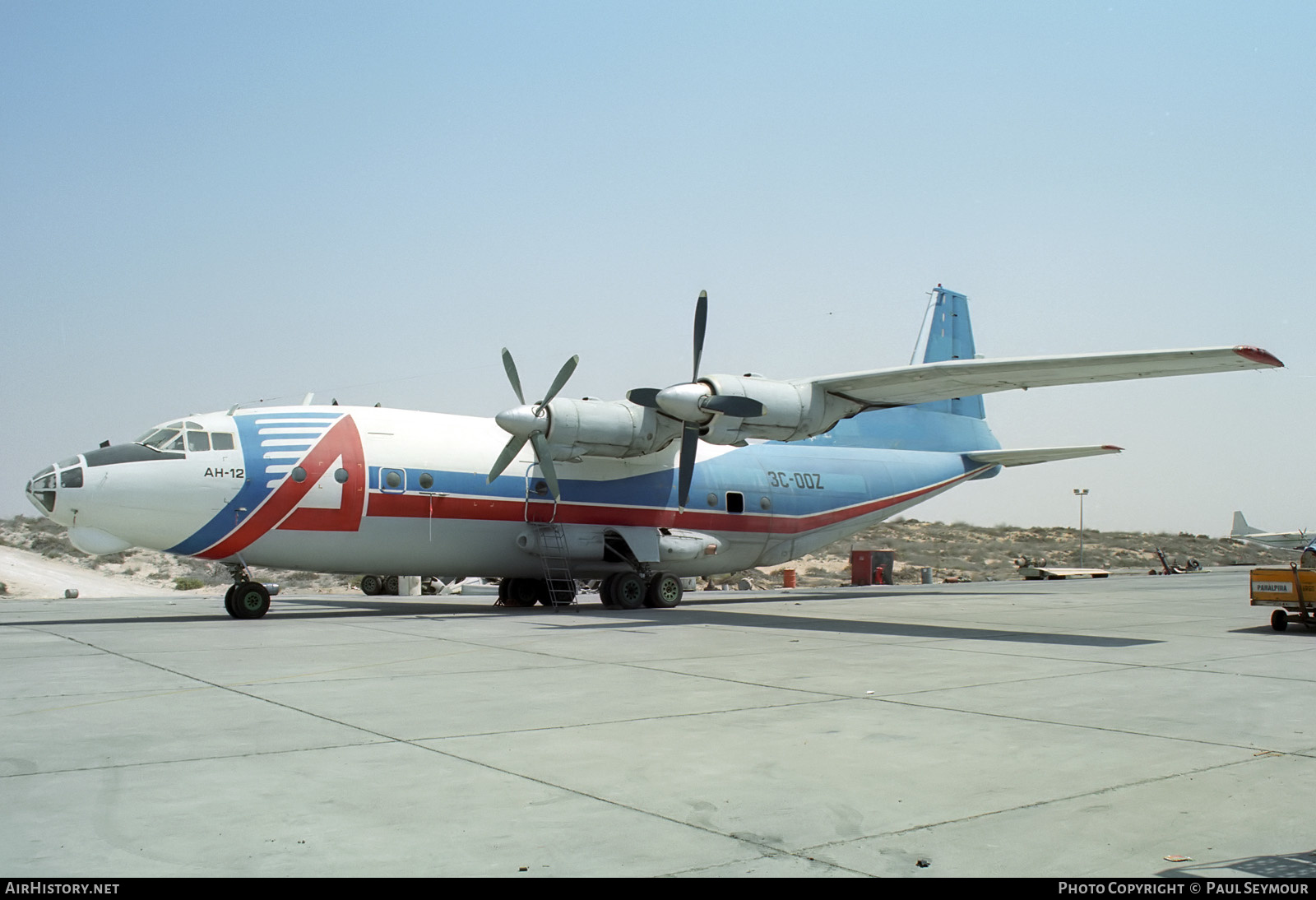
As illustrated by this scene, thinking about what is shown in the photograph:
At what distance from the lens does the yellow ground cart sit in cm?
1659

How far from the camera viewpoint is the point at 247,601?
18.9m

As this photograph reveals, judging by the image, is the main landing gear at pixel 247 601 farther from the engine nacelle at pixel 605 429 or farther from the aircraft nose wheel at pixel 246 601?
the engine nacelle at pixel 605 429

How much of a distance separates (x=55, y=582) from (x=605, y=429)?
24779 mm

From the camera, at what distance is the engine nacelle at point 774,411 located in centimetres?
1952

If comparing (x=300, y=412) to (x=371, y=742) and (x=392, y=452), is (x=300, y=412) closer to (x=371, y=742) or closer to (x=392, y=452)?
(x=392, y=452)

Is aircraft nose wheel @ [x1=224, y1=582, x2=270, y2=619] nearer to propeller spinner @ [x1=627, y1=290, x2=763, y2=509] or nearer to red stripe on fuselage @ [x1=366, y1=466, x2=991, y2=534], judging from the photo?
red stripe on fuselage @ [x1=366, y1=466, x2=991, y2=534]

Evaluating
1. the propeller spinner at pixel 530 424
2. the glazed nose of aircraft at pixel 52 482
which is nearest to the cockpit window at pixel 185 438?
the glazed nose of aircraft at pixel 52 482

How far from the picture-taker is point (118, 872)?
4434 mm

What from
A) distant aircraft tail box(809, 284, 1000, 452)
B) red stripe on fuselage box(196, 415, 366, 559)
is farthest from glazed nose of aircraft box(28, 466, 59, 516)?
distant aircraft tail box(809, 284, 1000, 452)

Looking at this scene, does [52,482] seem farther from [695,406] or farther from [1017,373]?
[1017,373]

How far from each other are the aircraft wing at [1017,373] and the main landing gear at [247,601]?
442 inches

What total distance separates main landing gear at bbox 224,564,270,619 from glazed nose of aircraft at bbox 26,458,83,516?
3272mm

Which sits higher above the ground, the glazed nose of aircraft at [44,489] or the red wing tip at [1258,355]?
the red wing tip at [1258,355]

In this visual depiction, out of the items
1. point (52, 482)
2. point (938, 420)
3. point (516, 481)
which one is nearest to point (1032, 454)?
point (938, 420)
